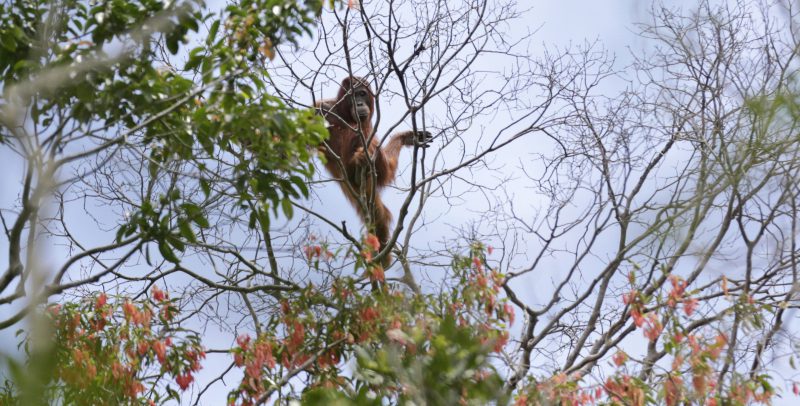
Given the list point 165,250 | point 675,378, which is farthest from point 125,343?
point 675,378

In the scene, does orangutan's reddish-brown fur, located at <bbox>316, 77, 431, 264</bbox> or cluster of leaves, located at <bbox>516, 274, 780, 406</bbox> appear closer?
cluster of leaves, located at <bbox>516, 274, 780, 406</bbox>

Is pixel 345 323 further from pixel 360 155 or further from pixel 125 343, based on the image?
pixel 360 155

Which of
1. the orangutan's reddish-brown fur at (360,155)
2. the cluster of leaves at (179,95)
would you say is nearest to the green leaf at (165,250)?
the cluster of leaves at (179,95)

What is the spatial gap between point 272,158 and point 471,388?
1.88 m

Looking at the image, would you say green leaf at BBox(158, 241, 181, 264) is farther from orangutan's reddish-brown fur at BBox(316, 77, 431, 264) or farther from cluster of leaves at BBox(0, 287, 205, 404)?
orangutan's reddish-brown fur at BBox(316, 77, 431, 264)

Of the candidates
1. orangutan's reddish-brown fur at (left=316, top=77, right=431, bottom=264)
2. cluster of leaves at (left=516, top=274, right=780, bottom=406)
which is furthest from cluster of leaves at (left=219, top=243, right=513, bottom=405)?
orangutan's reddish-brown fur at (left=316, top=77, right=431, bottom=264)

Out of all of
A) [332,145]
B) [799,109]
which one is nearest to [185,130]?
[799,109]

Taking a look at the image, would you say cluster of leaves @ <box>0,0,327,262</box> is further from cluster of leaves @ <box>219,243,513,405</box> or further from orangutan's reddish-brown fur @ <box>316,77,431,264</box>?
orangutan's reddish-brown fur @ <box>316,77,431,264</box>

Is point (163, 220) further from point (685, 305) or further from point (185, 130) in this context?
point (685, 305)

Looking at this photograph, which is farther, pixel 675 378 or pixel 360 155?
pixel 360 155

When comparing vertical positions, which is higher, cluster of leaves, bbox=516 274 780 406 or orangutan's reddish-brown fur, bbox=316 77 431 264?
orangutan's reddish-brown fur, bbox=316 77 431 264

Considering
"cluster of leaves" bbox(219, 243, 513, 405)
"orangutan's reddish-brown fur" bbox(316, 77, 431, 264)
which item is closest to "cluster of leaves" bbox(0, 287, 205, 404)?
"cluster of leaves" bbox(219, 243, 513, 405)

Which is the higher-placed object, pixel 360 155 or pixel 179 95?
pixel 360 155

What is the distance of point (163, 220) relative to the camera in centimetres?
418
